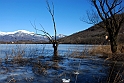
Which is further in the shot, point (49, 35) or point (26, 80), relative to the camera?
point (49, 35)

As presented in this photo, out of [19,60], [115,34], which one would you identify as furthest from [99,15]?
[19,60]

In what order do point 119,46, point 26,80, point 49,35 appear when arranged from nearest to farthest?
point 26,80 → point 49,35 → point 119,46

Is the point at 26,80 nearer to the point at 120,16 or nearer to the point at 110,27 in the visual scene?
the point at 110,27

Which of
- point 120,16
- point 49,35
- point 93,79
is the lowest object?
point 93,79

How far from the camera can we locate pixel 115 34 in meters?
21.0

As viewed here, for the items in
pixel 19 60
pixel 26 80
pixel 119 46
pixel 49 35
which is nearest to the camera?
pixel 26 80

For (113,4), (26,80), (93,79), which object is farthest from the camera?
(113,4)

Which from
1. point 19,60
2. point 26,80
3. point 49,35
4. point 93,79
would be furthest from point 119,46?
point 26,80

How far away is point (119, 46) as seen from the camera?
2330 centimetres

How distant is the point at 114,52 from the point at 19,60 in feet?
35.4

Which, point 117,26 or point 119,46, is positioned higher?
point 117,26

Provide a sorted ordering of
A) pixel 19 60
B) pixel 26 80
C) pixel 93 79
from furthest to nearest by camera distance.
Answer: pixel 19 60 → pixel 93 79 → pixel 26 80

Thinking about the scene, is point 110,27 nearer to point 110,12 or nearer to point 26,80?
point 110,12

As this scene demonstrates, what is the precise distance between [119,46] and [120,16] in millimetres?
3804
